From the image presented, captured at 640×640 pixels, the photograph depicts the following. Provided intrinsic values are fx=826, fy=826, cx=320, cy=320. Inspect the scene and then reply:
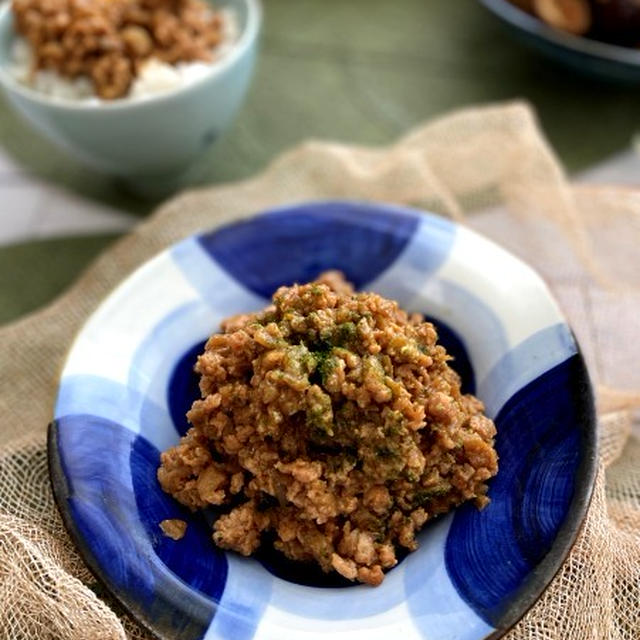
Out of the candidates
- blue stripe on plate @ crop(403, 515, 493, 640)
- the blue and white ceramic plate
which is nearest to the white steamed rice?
the blue and white ceramic plate

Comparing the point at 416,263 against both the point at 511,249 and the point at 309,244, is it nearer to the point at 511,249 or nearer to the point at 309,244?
the point at 309,244

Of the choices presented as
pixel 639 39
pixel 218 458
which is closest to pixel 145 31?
pixel 218 458

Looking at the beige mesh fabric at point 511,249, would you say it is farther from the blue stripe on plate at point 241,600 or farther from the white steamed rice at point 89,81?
the white steamed rice at point 89,81

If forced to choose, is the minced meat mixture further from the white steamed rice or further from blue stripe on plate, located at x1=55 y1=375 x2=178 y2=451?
the white steamed rice

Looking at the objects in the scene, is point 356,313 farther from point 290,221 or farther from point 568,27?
point 568,27

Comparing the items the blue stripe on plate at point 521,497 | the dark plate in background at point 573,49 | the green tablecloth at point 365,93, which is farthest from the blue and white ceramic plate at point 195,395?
the dark plate in background at point 573,49
